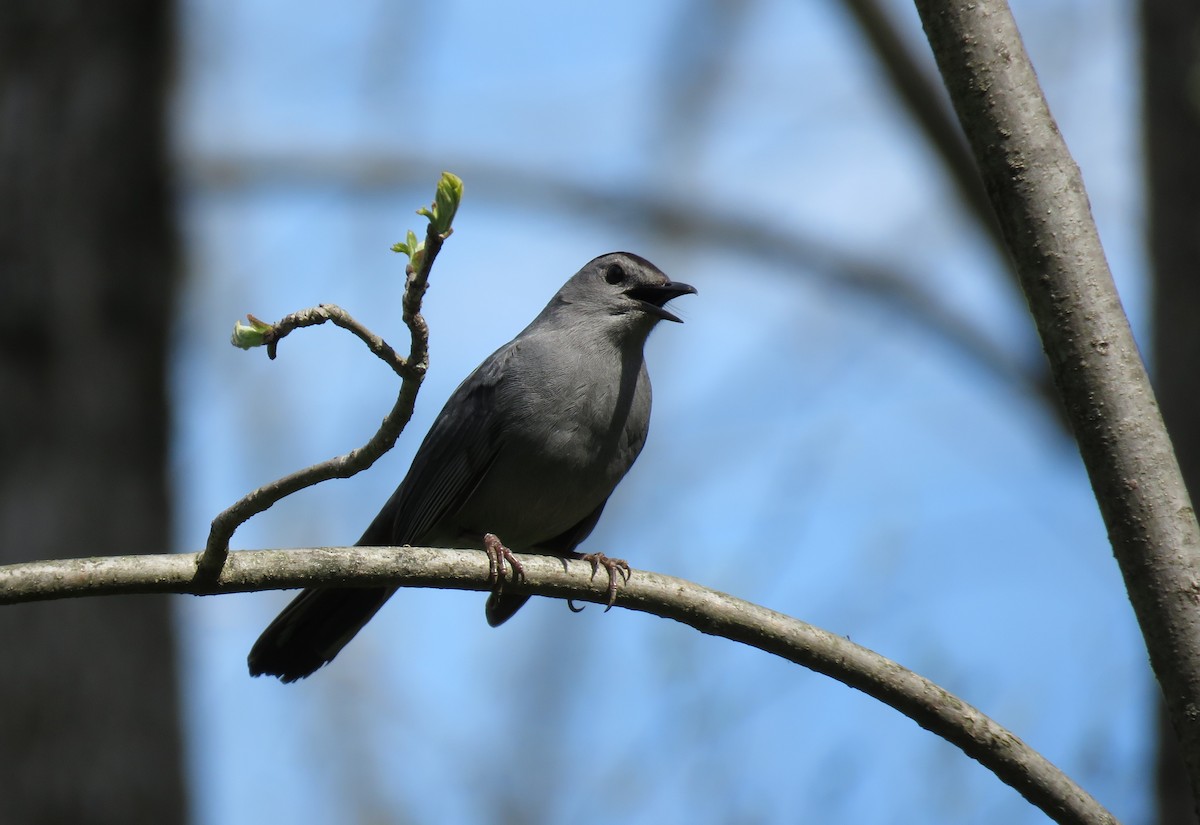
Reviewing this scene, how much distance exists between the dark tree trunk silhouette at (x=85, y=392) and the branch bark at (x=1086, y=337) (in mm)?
4742

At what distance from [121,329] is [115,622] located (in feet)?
5.25

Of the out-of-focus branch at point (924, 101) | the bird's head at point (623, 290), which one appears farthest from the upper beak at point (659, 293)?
the out-of-focus branch at point (924, 101)

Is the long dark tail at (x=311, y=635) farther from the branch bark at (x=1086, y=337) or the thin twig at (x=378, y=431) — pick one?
the branch bark at (x=1086, y=337)

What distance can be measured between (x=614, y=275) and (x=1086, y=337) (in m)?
3.35

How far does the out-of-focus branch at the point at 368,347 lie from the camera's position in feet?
9.45

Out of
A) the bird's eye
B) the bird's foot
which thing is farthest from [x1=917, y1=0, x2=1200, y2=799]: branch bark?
the bird's eye

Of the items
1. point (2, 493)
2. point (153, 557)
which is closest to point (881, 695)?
point (153, 557)

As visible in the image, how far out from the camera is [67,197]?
6941 millimetres

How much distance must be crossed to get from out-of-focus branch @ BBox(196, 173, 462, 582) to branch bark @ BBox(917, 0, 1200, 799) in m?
1.27

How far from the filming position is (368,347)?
2979 millimetres

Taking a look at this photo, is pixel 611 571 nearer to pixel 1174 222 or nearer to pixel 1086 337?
pixel 1086 337

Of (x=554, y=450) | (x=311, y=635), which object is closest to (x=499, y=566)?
(x=554, y=450)

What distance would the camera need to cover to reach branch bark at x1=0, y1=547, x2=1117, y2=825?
9.87ft

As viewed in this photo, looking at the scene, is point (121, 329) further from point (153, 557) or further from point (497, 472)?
point (153, 557)
